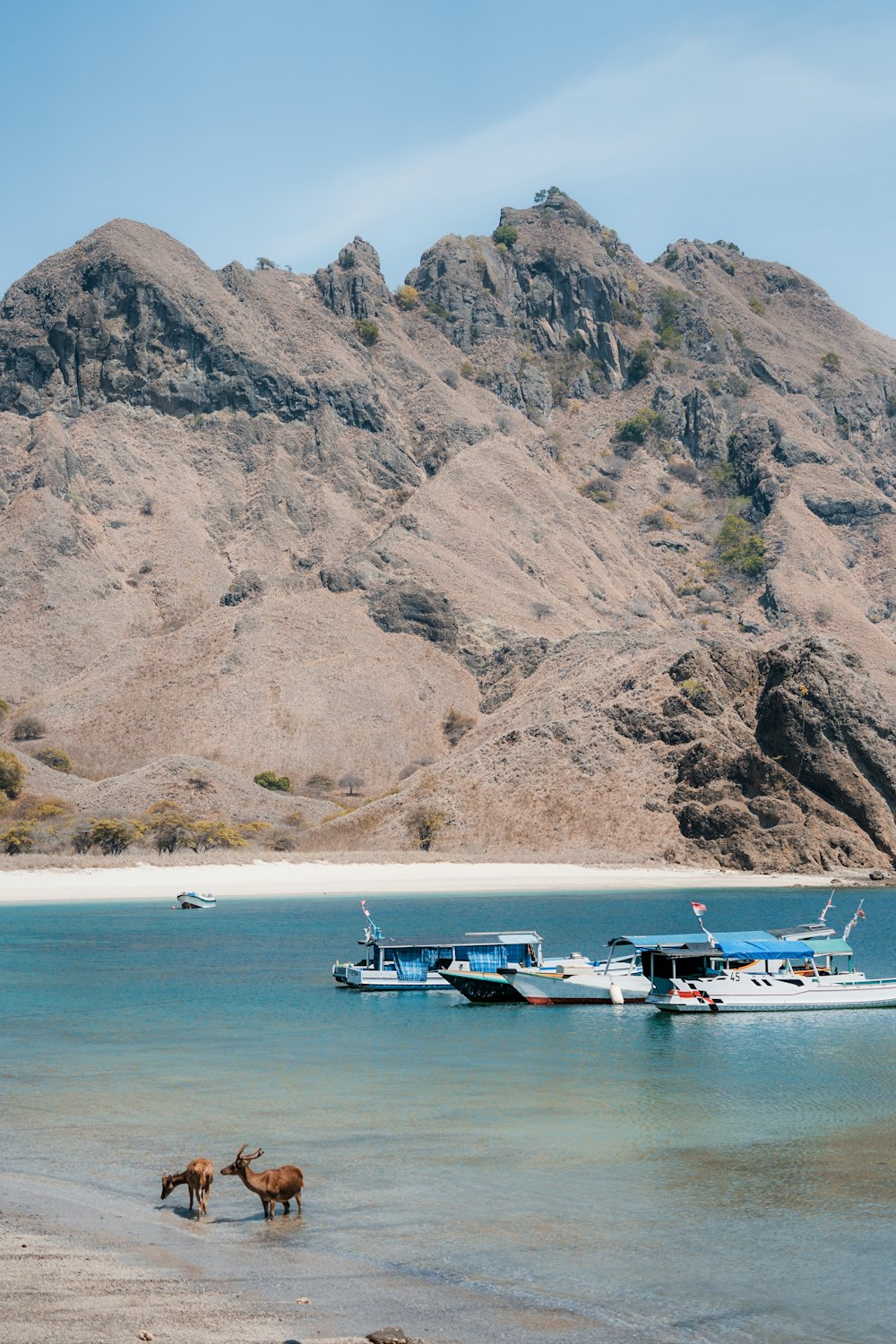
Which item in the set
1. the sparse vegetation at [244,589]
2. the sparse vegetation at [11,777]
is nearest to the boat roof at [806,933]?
the sparse vegetation at [11,777]

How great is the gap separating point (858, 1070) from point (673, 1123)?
8.40 metres

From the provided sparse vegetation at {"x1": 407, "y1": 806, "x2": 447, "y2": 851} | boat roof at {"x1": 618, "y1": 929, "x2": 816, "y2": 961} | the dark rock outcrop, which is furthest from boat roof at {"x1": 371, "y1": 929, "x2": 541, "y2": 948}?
the dark rock outcrop

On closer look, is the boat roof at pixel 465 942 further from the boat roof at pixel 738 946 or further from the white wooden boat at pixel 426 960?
the boat roof at pixel 738 946

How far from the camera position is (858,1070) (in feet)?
118

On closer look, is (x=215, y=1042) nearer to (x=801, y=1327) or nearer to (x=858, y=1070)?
(x=858, y=1070)

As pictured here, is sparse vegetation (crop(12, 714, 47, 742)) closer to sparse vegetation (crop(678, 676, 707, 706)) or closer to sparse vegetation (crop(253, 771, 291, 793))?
sparse vegetation (crop(253, 771, 291, 793))

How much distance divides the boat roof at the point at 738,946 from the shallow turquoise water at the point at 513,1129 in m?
2.07

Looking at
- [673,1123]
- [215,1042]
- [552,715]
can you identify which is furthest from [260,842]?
[673,1123]

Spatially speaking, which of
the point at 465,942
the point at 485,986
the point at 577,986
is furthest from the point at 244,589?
the point at 577,986

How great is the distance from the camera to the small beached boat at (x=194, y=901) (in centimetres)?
9006

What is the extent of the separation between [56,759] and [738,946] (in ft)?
366

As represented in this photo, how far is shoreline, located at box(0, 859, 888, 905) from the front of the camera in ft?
327

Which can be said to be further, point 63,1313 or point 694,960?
point 694,960

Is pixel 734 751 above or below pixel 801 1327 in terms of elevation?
above
